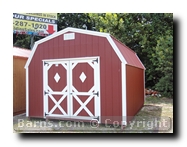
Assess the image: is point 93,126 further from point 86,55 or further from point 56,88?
point 86,55

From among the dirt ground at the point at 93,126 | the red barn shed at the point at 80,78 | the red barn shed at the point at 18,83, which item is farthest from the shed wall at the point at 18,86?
the red barn shed at the point at 80,78

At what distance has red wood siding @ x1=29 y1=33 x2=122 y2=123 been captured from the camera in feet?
17.0

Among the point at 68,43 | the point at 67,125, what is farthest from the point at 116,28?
the point at 67,125

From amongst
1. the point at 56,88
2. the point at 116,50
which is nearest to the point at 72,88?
the point at 56,88

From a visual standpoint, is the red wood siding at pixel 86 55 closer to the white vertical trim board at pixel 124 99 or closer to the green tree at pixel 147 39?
the white vertical trim board at pixel 124 99

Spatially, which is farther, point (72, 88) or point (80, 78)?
point (72, 88)

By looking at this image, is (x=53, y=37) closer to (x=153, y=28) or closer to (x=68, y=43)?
(x=68, y=43)

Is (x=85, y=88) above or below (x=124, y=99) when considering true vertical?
above

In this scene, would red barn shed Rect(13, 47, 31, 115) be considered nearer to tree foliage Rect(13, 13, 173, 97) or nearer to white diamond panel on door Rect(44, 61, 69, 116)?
tree foliage Rect(13, 13, 173, 97)

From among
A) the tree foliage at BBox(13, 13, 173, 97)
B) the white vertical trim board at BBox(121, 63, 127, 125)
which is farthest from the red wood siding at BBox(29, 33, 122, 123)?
the tree foliage at BBox(13, 13, 173, 97)

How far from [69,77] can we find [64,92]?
1.65ft

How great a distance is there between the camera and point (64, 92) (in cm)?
584

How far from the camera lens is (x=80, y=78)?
5621mm

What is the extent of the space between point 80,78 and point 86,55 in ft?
2.31
